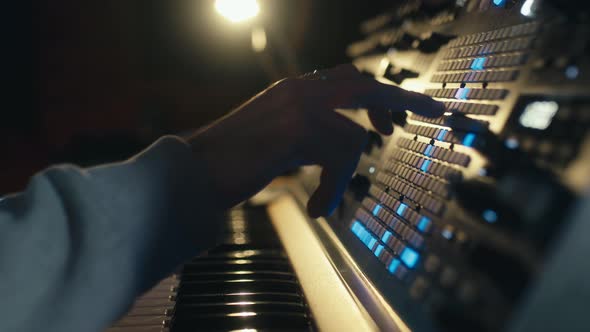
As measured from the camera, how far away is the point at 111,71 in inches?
100

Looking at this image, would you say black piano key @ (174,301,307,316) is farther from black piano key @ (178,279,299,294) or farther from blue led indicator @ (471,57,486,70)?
blue led indicator @ (471,57,486,70)

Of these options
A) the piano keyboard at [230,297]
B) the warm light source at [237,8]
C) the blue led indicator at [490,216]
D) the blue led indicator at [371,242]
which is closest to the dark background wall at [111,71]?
the warm light source at [237,8]

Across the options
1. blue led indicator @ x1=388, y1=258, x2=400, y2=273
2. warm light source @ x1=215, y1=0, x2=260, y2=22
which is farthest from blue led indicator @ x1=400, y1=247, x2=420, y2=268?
warm light source @ x1=215, y1=0, x2=260, y2=22

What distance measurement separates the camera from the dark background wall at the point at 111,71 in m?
2.41

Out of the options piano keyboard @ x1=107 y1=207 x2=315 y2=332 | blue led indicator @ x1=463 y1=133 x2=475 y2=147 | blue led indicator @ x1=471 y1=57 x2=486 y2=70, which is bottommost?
piano keyboard @ x1=107 y1=207 x2=315 y2=332

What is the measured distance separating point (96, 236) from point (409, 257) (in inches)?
13.1

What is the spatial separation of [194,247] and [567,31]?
1.50 ft

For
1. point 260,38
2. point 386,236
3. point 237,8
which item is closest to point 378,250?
point 386,236

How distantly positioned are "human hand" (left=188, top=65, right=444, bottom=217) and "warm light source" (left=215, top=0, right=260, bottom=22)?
2.75 ft

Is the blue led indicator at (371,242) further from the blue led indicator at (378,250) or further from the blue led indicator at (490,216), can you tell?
the blue led indicator at (490,216)

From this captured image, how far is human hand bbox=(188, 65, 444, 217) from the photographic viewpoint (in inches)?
25.1

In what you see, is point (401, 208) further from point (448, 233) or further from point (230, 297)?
point (230, 297)

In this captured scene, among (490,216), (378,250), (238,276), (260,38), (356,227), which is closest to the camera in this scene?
(490,216)

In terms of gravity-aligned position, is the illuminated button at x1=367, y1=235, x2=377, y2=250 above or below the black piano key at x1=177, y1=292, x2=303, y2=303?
above
